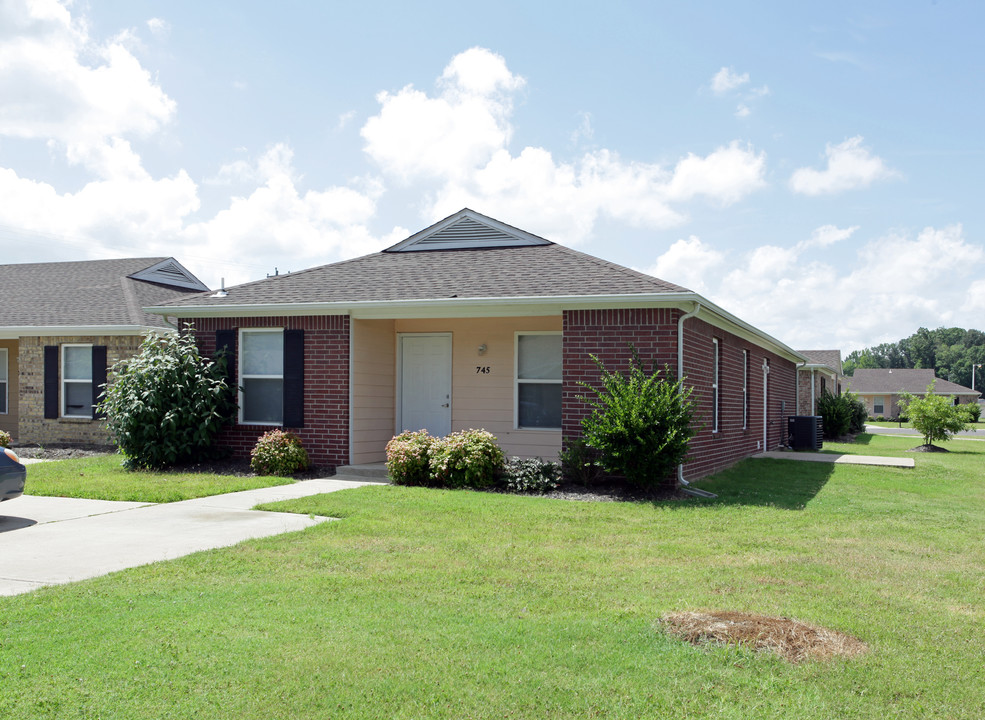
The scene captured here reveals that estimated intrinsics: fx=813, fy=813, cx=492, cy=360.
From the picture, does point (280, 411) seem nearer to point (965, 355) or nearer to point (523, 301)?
point (523, 301)

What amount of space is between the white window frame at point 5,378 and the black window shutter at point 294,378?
931 cm

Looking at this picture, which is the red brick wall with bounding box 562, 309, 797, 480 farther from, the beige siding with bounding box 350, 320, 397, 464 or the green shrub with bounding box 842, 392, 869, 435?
the green shrub with bounding box 842, 392, 869, 435

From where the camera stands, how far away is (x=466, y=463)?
11508mm

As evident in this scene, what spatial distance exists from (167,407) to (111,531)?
18.3 ft

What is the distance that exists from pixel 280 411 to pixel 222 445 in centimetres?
125

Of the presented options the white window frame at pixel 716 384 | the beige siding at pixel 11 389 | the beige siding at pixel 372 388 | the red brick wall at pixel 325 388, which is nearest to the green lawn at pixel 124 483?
the red brick wall at pixel 325 388

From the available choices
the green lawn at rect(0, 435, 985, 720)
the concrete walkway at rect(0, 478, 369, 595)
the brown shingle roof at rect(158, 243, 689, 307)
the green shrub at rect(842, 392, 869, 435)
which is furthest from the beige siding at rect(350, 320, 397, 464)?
the green shrub at rect(842, 392, 869, 435)

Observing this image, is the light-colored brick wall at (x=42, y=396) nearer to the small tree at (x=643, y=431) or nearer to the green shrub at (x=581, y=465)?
the green shrub at (x=581, y=465)

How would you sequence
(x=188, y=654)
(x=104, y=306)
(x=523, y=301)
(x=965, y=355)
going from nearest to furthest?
(x=188, y=654), (x=523, y=301), (x=104, y=306), (x=965, y=355)

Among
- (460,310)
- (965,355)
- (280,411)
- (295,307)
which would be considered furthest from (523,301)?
(965,355)

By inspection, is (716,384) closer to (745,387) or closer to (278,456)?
(745,387)

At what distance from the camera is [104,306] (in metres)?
18.0

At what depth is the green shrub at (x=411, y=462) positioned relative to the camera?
11836 mm

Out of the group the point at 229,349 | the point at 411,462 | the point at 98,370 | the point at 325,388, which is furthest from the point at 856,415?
the point at 98,370
